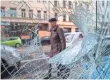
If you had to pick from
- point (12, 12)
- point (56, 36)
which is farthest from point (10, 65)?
point (56, 36)

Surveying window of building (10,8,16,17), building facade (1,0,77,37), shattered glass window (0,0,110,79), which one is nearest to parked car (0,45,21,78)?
shattered glass window (0,0,110,79)

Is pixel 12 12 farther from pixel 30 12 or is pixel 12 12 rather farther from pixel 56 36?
pixel 56 36

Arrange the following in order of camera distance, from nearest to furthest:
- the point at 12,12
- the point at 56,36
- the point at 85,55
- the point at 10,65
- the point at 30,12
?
the point at 85,55 → the point at 30,12 → the point at 10,65 → the point at 12,12 → the point at 56,36

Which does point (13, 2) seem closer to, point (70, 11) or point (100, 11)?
point (70, 11)

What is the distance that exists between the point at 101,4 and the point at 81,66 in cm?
50

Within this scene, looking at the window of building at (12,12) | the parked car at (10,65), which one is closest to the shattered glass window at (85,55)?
the parked car at (10,65)

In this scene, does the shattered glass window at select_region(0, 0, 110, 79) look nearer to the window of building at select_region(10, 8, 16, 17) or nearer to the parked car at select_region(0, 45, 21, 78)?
the parked car at select_region(0, 45, 21, 78)

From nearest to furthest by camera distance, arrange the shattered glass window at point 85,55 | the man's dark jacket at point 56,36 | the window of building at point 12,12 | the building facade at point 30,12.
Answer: the shattered glass window at point 85,55
the building facade at point 30,12
the window of building at point 12,12
the man's dark jacket at point 56,36

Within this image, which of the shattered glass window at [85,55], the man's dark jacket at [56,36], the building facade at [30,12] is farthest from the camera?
the man's dark jacket at [56,36]

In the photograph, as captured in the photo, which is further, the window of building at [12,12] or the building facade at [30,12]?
the window of building at [12,12]

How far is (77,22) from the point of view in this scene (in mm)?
2465

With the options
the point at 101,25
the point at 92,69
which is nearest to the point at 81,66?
the point at 92,69

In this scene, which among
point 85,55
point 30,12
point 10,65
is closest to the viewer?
point 85,55

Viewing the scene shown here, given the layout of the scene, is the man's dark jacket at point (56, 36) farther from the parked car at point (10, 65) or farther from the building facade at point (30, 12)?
the building facade at point (30, 12)
